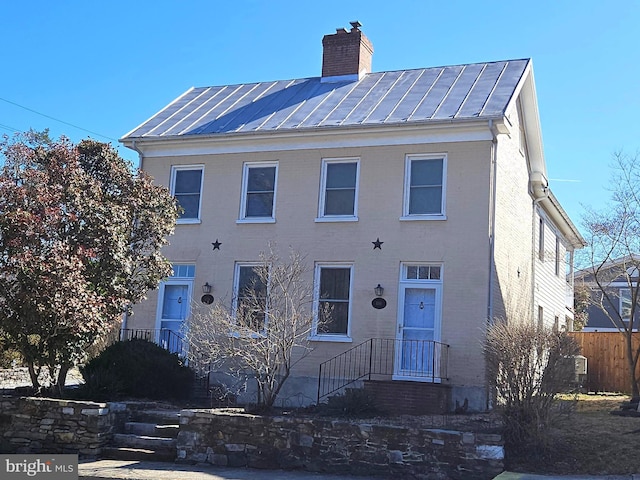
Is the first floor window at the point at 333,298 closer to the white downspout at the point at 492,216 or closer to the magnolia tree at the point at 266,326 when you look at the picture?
the magnolia tree at the point at 266,326

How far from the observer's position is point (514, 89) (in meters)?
15.5

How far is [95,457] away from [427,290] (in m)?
7.07

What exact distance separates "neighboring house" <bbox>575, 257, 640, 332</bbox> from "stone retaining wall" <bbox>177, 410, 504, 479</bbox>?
6569 millimetres

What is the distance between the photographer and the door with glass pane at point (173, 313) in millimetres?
16147

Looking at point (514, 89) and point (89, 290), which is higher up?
point (514, 89)

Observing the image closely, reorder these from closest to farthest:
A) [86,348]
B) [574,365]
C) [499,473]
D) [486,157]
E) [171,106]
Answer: [499,473]
[574,365]
[86,348]
[486,157]
[171,106]

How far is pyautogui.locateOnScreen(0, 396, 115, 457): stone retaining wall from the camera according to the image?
447 inches

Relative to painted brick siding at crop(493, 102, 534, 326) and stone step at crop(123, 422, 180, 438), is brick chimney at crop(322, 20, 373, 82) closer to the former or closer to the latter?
painted brick siding at crop(493, 102, 534, 326)

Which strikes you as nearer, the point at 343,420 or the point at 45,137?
the point at 343,420

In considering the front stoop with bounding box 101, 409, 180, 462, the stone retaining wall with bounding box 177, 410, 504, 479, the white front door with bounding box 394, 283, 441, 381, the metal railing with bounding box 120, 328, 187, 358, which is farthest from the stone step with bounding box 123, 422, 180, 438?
the white front door with bounding box 394, 283, 441, 381

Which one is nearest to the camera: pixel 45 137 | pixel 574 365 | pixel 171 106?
pixel 574 365

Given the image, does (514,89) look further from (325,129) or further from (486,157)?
(325,129)

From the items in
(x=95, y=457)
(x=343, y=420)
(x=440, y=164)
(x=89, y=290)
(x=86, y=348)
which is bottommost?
(x=95, y=457)

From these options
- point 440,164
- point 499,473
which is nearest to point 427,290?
point 440,164
